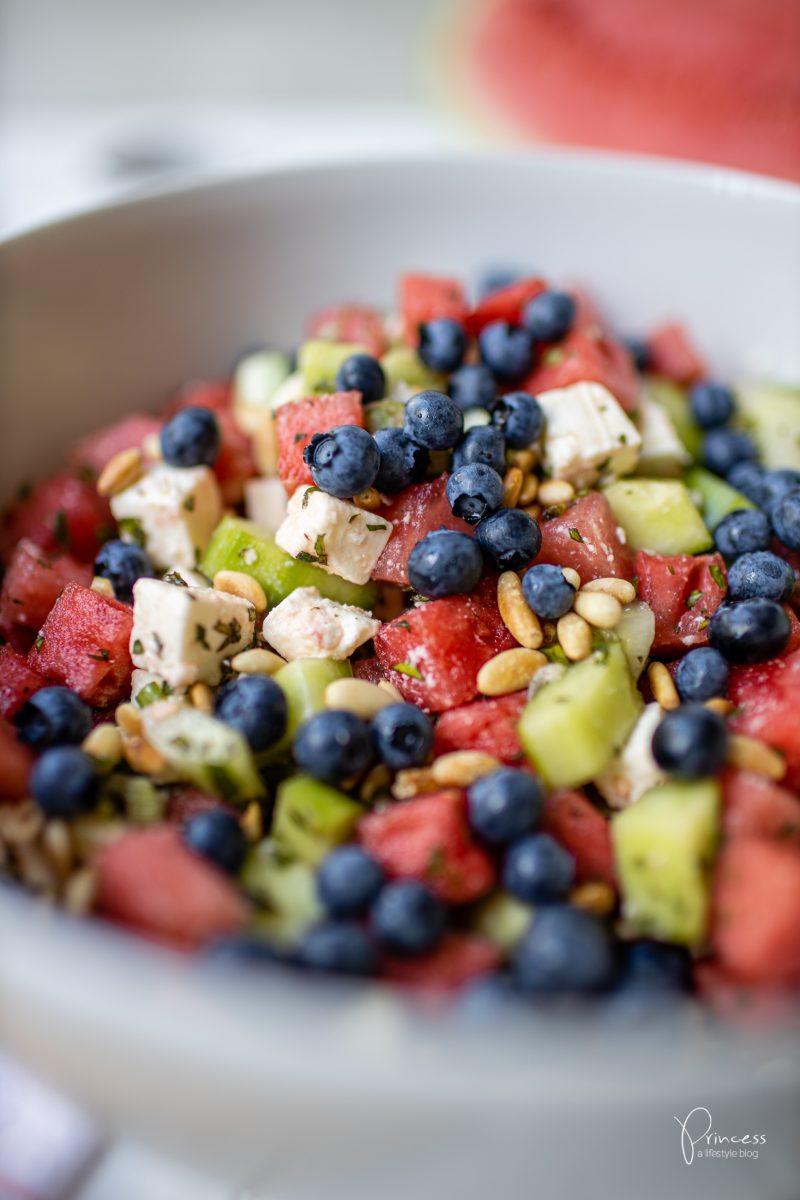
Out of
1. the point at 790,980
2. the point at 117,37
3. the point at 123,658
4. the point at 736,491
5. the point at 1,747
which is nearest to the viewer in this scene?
the point at 790,980

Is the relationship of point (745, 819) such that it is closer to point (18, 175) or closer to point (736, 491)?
point (736, 491)

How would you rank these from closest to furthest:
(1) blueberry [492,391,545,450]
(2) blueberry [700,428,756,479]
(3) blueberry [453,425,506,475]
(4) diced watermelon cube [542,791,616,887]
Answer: (4) diced watermelon cube [542,791,616,887]
(3) blueberry [453,425,506,475]
(1) blueberry [492,391,545,450]
(2) blueberry [700,428,756,479]

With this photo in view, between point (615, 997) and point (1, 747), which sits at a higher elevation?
point (1, 747)

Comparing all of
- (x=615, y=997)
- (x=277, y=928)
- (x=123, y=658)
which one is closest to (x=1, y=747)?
(x=123, y=658)

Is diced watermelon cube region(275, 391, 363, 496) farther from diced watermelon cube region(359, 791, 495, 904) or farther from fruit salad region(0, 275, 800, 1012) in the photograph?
diced watermelon cube region(359, 791, 495, 904)

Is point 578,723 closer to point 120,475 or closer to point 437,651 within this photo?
point 437,651

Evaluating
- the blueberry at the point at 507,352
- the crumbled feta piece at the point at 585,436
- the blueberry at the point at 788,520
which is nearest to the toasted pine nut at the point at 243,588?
the crumbled feta piece at the point at 585,436

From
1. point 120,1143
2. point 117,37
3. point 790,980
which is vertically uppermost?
point 117,37

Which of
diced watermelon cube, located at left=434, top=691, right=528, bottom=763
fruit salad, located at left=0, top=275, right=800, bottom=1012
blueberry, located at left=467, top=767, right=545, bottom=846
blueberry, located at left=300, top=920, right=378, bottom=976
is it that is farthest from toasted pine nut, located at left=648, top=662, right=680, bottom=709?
blueberry, located at left=300, top=920, right=378, bottom=976
